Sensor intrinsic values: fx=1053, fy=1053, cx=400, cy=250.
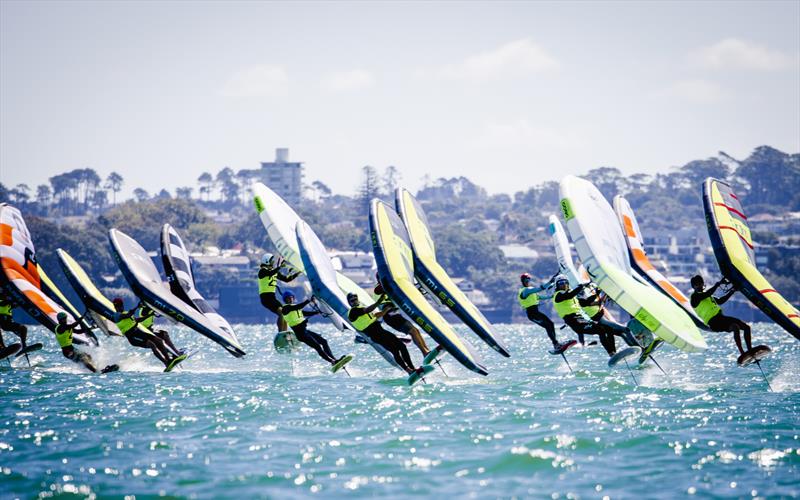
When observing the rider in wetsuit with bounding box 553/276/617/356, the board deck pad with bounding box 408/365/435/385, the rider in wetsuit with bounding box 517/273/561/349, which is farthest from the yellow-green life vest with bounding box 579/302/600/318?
the board deck pad with bounding box 408/365/435/385

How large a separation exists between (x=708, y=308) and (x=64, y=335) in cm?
1363

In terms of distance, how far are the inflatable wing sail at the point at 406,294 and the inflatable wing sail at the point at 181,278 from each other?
4801mm

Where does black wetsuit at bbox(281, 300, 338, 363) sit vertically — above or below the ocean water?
above

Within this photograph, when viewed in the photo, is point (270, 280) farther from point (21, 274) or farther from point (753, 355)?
point (753, 355)

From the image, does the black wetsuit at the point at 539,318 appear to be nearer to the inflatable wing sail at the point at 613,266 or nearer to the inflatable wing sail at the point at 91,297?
the inflatable wing sail at the point at 613,266

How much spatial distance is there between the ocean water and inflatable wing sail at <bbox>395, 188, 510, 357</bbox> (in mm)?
970

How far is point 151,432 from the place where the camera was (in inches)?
586

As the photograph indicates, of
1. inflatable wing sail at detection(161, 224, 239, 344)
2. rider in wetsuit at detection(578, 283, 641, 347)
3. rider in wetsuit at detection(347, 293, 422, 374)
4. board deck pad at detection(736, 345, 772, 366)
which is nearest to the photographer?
board deck pad at detection(736, 345, 772, 366)

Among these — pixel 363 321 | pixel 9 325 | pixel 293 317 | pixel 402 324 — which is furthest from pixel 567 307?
pixel 9 325

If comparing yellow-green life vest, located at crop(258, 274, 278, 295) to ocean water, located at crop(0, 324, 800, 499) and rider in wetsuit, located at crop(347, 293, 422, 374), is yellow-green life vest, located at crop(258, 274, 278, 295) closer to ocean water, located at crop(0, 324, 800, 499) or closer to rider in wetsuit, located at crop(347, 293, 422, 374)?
ocean water, located at crop(0, 324, 800, 499)

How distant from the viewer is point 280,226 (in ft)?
85.8

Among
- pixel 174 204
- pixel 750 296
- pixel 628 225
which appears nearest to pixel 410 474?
pixel 750 296

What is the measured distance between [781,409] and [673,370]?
7.16m

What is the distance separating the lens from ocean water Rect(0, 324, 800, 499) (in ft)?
39.3
